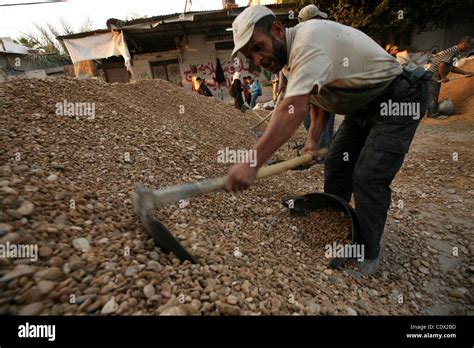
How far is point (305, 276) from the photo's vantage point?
1778 millimetres

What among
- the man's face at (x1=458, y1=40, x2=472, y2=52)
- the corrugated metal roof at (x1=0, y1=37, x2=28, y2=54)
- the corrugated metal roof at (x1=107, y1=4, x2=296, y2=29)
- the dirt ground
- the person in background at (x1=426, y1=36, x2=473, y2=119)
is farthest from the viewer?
the corrugated metal roof at (x1=0, y1=37, x2=28, y2=54)

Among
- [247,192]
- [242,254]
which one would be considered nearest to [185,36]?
[247,192]

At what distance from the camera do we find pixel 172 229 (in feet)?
6.22

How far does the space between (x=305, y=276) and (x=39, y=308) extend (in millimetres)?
1483

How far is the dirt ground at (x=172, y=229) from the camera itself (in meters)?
1.29

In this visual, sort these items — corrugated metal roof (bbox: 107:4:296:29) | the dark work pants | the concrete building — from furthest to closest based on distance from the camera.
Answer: the concrete building → corrugated metal roof (bbox: 107:4:296:29) → the dark work pants

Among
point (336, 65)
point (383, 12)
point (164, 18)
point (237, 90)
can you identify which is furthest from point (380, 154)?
point (383, 12)

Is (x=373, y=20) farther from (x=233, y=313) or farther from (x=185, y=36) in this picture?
(x=233, y=313)

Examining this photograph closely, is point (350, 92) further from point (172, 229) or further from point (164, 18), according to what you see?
point (164, 18)

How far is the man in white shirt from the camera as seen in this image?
138 centimetres

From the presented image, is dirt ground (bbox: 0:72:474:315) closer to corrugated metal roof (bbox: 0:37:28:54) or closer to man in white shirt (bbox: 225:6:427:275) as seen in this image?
man in white shirt (bbox: 225:6:427:275)

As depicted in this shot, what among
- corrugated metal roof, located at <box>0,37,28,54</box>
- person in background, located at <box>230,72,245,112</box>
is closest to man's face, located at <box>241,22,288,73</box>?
person in background, located at <box>230,72,245,112</box>
